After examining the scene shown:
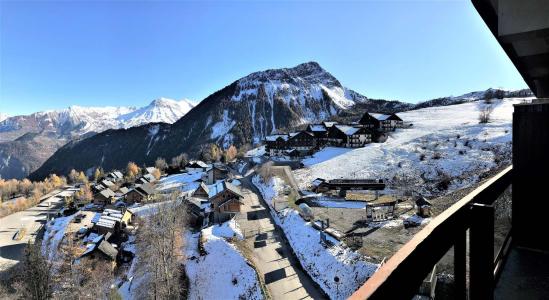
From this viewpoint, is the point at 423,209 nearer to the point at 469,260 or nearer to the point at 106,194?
the point at 469,260

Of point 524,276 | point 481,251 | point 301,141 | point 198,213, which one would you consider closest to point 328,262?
point 198,213

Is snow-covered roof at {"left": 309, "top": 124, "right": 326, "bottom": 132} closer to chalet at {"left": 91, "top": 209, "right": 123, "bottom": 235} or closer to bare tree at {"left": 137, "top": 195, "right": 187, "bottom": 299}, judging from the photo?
chalet at {"left": 91, "top": 209, "right": 123, "bottom": 235}

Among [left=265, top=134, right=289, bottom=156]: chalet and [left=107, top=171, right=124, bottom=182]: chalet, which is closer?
[left=265, top=134, right=289, bottom=156]: chalet

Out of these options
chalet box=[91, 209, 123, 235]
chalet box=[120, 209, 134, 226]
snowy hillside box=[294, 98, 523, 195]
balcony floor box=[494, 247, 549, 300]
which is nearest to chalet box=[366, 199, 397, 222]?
snowy hillside box=[294, 98, 523, 195]

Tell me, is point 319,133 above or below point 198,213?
above

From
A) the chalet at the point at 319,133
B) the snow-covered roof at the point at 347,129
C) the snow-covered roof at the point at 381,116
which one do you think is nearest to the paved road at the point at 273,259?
the snow-covered roof at the point at 347,129

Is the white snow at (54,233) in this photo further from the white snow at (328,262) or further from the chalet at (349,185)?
the chalet at (349,185)
